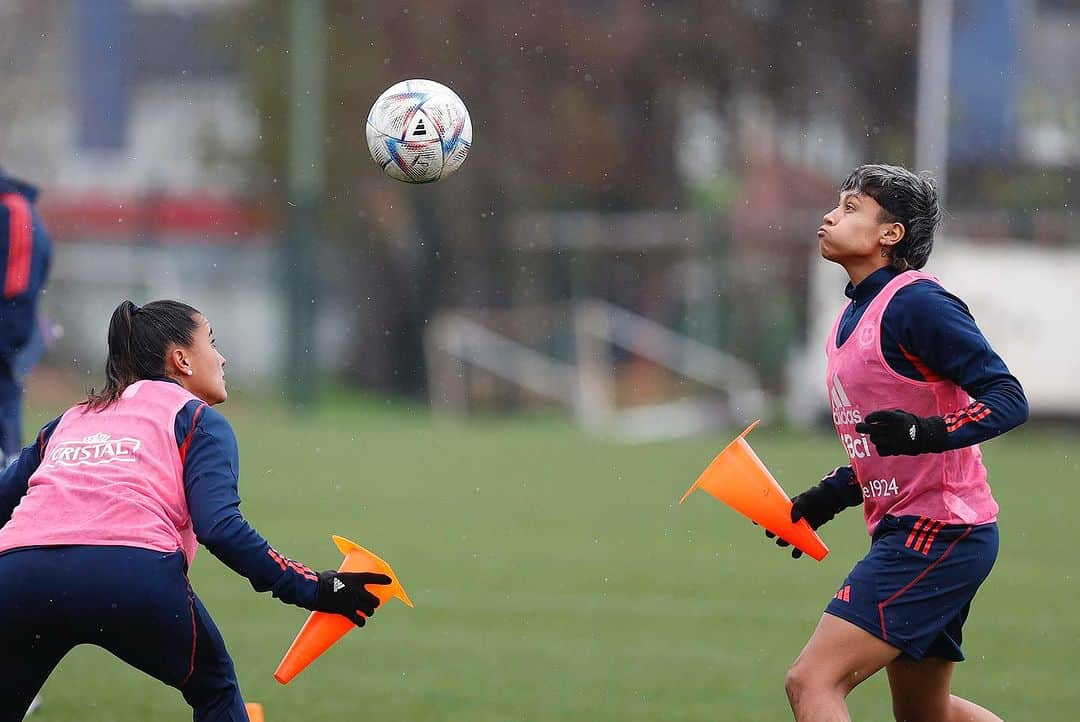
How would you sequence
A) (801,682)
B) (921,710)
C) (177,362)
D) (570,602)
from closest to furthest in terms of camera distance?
(801,682) < (177,362) < (921,710) < (570,602)

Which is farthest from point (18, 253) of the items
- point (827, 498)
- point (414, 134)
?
point (827, 498)

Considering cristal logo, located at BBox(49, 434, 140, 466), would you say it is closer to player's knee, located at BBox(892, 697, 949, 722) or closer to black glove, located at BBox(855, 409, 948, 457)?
black glove, located at BBox(855, 409, 948, 457)

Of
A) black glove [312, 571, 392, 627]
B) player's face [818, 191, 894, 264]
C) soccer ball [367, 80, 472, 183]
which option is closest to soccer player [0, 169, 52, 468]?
soccer ball [367, 80, 472, 183]

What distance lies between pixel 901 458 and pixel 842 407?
0.25 metres

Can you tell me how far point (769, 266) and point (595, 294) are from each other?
110 inches

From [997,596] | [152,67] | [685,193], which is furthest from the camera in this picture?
[152,67]

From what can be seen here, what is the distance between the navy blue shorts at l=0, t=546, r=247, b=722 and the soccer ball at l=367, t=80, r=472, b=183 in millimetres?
2174

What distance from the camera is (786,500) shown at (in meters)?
5.01

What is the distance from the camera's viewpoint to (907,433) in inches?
169

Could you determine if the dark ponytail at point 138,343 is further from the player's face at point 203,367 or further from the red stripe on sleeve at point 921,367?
the red stripe on sleeve at point 921,367

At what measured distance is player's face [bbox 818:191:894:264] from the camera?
4.83 meters

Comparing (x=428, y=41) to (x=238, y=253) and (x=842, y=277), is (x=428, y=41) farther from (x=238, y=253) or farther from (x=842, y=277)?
(x=842, y=277)

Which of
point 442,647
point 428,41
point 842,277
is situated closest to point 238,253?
point 428,41

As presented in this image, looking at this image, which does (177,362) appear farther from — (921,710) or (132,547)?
(921,710)
